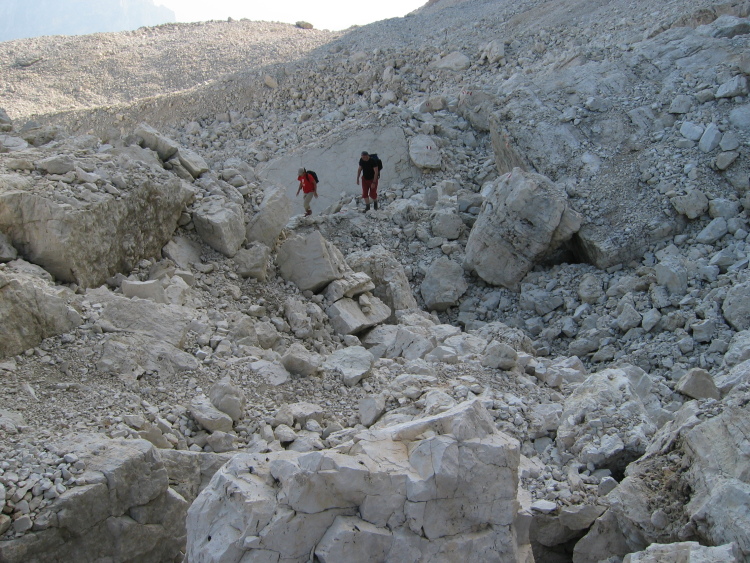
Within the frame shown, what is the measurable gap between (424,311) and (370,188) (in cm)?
261

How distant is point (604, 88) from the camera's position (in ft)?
35.4

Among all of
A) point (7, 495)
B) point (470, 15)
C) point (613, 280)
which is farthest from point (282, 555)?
point (470, 15)

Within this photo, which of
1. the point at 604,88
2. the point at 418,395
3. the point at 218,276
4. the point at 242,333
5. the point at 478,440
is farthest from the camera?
the point at 604,88

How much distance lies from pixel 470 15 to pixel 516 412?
56.0 ft

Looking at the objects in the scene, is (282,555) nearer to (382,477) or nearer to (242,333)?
(382,477)

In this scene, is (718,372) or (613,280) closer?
(718,372)

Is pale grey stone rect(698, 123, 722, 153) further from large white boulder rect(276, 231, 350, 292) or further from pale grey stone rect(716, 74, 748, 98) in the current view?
large white boulder rect(276, 231, 350, 292)

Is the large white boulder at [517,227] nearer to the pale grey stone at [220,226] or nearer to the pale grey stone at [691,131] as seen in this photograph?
the pale grey stone at [691,131]

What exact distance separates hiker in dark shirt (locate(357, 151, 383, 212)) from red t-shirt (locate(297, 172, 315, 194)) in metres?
0.78

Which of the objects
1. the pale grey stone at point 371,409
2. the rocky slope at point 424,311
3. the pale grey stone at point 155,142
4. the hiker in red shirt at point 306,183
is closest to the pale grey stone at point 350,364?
the rocky slope at point 424,311

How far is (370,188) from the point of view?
1058cm

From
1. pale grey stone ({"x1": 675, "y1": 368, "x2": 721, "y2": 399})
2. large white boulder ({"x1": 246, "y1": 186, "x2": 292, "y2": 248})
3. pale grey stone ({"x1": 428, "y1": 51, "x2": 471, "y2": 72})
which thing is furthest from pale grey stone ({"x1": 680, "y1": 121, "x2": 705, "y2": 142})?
pale grey stone ({"x1": 428, "y1": 51, "x2": 471, "y2": 72})

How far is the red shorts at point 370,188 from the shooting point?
1042 cm

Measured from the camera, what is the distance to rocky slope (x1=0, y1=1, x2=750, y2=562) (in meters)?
3.83
